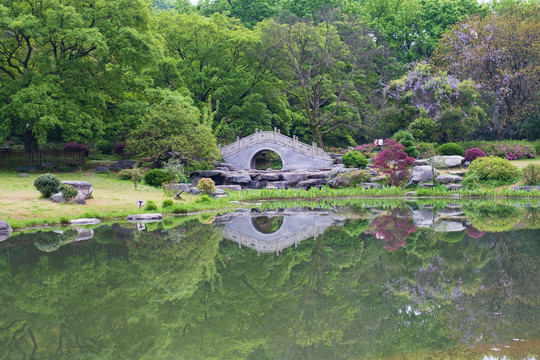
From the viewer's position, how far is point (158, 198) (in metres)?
22.3

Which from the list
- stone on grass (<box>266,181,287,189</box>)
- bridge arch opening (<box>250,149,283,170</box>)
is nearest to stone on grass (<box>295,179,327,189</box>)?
stone on grass (<box>266,181,287,189</box>)

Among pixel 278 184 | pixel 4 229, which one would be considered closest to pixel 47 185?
pixel 4 229

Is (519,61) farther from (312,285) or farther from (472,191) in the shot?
(312,285)

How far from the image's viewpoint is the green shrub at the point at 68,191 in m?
18.4

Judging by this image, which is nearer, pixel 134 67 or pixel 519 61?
pixel 134 67

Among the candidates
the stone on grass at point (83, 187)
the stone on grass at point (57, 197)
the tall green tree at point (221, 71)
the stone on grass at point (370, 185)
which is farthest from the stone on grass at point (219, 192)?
the tall green tree at point (221, 71)

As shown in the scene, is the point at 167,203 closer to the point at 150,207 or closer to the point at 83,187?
the point at 150,207

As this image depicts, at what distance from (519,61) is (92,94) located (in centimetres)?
3038

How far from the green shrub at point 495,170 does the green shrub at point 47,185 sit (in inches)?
859

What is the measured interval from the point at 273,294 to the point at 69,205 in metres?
12.6

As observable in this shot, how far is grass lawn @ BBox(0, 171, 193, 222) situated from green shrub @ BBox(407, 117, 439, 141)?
1945 centimetres

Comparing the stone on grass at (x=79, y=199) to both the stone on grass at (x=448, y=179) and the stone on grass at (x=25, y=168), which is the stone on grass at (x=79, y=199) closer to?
the stone on grass at (x=25, y=168)

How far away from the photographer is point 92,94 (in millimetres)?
28781

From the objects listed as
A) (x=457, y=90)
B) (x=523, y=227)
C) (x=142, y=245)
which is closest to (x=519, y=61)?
(x=457, y=90)
